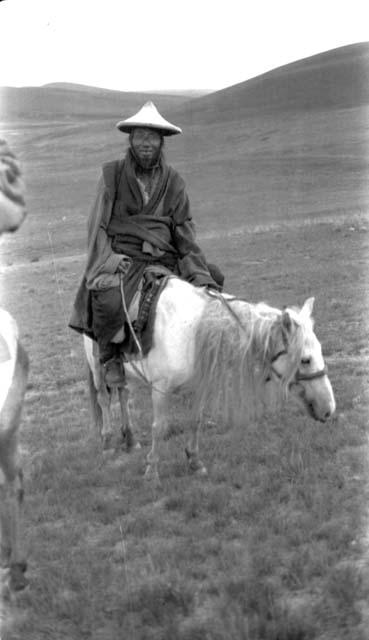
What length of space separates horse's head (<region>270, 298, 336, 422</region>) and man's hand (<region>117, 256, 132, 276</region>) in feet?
4.08

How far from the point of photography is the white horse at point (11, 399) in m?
2.74

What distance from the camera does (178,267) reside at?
5.38m

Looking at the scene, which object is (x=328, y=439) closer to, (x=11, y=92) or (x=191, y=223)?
(x=191, y=223)

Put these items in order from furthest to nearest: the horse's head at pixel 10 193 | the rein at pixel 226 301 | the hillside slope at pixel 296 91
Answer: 1. the rein at pixel 226 301
2. the hillside slope at pixel 296 91
3. the horse's head at pixel 10 193

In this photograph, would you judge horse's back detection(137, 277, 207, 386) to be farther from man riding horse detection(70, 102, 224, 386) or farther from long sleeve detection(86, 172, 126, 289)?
long sleeve detection(86, 172, 126, 289)

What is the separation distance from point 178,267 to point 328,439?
1.64 m

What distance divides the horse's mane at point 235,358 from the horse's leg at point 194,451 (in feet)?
0.95

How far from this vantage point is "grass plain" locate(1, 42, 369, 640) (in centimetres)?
320

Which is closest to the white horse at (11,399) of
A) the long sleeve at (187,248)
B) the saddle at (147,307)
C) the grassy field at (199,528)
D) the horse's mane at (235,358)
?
the grassy field at (199,528)

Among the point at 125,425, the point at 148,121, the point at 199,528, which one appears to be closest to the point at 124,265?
the point at 148,121

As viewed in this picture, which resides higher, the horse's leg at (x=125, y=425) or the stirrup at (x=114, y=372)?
the stirrup at (x=114, y=372)

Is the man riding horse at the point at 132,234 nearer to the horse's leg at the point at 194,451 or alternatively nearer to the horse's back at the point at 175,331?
the horse's back at the point at 175,331

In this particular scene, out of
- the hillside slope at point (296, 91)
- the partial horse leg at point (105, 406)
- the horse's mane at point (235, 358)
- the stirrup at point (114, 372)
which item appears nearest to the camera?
the hillside slope at point (296, 91)

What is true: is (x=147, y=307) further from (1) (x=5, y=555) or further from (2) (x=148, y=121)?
(1) (x=5, y=555)
